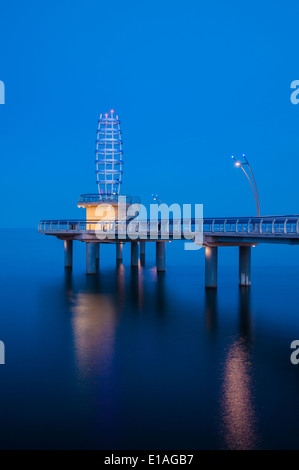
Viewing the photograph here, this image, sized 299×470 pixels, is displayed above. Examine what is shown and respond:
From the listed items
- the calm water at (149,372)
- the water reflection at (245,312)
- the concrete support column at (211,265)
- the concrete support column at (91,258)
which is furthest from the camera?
the concrete support column at (91,258)

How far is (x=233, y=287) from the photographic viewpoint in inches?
1727

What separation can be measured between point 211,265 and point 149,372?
20157mm

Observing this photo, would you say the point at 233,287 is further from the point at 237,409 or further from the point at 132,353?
the point at 237,409

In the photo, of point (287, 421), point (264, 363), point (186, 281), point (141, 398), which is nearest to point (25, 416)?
point (141, 398)

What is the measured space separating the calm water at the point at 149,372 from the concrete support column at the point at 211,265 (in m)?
2.19

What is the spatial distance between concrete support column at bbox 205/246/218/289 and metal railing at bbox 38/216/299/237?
4.28 feet

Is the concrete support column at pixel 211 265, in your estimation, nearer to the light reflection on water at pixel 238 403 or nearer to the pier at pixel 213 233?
the pier at pixel 213 233

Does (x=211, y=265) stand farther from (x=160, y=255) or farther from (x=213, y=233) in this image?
(x=160, y=255)

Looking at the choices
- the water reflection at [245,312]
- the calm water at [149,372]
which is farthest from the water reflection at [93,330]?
the water reflection at [245,312]

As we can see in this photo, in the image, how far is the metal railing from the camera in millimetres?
29789

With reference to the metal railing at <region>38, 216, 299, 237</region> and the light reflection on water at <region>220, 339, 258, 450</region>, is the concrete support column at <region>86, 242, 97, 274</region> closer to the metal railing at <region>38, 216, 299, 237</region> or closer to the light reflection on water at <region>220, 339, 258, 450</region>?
the metal railing at <region>38, 216, 299, 237</region>

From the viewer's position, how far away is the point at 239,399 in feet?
53.0

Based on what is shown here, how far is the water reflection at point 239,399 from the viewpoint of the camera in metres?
13.5

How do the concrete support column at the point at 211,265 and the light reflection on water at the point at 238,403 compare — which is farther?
the concrete support column at the point at 211,265
